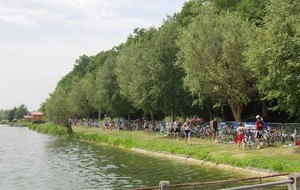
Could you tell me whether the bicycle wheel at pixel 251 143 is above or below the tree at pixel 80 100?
below

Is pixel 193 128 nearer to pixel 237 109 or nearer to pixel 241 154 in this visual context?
pixel 237 109

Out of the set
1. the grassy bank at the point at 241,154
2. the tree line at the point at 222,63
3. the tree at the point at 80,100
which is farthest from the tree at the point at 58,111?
the grassy bank at the point at 241,154

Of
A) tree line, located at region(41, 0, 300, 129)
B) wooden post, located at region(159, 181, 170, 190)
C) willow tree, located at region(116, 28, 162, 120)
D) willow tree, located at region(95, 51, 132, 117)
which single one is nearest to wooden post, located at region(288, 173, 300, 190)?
wooden post, located at region(159, 181, 170, 190)

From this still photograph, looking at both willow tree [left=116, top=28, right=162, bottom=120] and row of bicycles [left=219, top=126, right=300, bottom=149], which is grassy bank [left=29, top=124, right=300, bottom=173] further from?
willow tree [left=116, top=28, right=162, bottom=120]

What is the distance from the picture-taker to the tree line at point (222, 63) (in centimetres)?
2641

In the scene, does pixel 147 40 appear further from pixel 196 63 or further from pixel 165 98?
pixel 196 63

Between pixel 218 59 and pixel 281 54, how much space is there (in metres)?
11.1

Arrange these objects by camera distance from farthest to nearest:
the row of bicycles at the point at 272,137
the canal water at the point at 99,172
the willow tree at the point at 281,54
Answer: the row of bicycles at the point at 272,137
the willow tree at the point at 281,54
the canal water at the point at 99,172

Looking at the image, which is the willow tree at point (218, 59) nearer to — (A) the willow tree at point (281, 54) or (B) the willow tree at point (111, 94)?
(A) the willow tree at point (281, 54)

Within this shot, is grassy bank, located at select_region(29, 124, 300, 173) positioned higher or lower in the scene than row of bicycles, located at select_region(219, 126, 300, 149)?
lower

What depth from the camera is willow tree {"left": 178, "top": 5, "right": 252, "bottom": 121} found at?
34.7 m

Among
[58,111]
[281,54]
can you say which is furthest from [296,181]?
[58,111]

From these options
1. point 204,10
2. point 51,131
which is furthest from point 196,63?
point 51,131

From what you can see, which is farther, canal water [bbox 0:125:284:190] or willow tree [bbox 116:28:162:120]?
willow tree [bbox 116:28:162:120]
